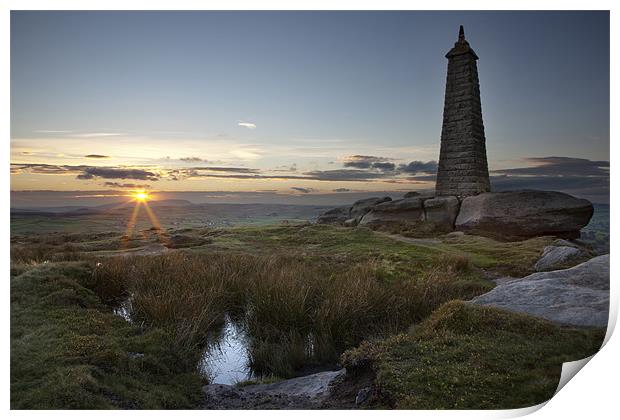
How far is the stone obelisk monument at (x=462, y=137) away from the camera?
7.62 m

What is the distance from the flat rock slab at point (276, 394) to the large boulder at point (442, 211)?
3.40 meters

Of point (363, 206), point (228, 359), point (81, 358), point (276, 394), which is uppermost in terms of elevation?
point (363, 206)

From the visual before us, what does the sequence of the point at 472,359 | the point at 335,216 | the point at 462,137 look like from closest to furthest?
the point at 472,359
the point at 335,216
the point at 462,137

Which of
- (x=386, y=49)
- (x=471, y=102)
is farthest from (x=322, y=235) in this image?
(x=471, y=102)

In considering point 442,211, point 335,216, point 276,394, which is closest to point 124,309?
point 276,394

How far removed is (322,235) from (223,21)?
2831 mm

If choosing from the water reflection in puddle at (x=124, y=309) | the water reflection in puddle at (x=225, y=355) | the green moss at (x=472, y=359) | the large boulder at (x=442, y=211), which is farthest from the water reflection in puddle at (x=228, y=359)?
the large boulder at (x=442, y=211)

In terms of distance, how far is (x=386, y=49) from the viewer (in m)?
6.02

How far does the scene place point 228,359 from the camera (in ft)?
16.2

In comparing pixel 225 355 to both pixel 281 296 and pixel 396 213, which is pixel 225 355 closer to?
pixel 281 296

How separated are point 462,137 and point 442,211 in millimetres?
2158

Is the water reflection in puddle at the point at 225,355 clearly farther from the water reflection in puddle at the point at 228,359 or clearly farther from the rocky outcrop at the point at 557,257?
the rocky outcrop at the point at 557,257

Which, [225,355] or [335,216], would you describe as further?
[335,216]
